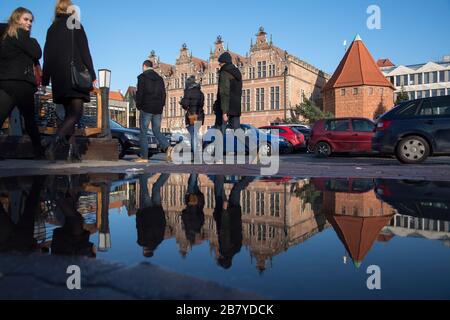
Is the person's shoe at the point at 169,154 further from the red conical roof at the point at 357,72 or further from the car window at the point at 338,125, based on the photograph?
the red conical roof at the point at 357,72

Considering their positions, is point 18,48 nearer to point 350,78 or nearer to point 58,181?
point 58,181

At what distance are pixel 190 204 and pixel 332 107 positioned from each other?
164ft

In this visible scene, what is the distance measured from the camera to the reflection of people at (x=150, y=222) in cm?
184

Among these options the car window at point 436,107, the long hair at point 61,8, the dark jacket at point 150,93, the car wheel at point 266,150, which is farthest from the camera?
the car wheel at point 266,150

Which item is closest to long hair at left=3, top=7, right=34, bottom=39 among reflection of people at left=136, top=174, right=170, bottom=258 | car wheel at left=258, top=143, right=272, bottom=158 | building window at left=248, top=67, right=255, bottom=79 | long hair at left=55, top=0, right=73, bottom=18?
long hair at left=55, top=0, right=73, bottom=18

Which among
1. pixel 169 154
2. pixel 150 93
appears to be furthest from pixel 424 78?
pixel 150 93

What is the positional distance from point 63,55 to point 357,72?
48040 millimetres

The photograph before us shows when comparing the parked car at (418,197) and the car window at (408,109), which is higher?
the car window at (408,109)

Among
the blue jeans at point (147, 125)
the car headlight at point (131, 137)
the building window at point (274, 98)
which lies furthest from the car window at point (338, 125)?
the building window at point (274, 98)

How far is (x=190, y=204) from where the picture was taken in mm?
2926

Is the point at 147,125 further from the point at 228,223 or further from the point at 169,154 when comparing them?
the point at 228,223

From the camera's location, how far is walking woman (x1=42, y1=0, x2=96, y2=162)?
5.30m

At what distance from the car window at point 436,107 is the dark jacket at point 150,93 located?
560 cm
